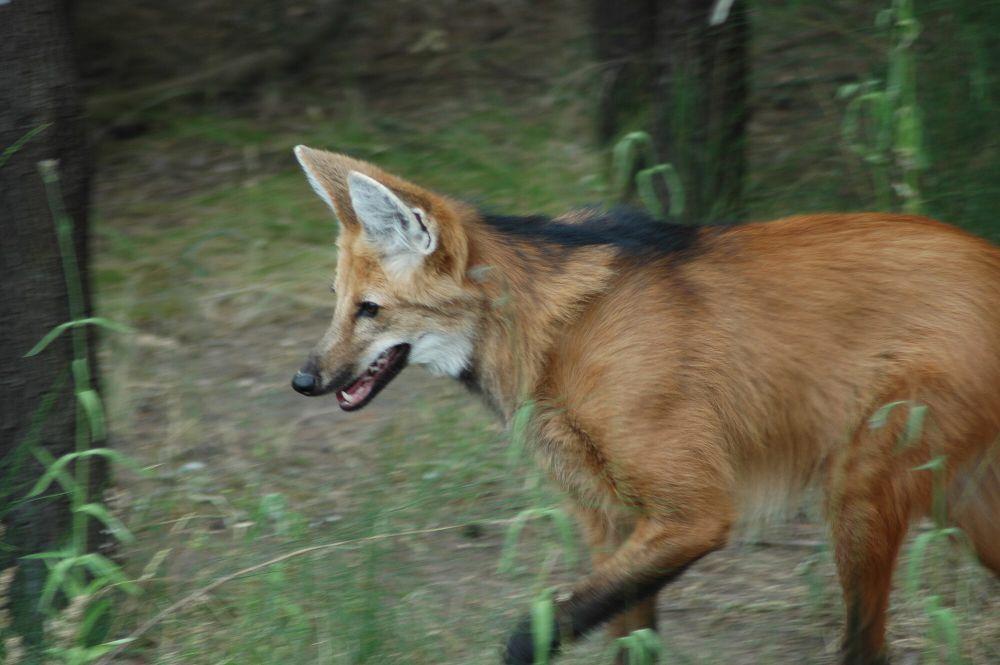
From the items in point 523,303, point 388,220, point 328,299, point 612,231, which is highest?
point 388,220

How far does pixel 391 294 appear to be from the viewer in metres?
2.96

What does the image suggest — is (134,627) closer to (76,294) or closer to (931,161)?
(76,294)

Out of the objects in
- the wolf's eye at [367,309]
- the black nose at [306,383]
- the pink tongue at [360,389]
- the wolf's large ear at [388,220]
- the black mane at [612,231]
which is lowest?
the pink tongue at [360,389]

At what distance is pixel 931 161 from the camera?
3.63 m

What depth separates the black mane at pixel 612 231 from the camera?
9.81ft

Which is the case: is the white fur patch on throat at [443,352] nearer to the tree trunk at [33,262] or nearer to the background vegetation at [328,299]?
the background vegetation at [328,299]

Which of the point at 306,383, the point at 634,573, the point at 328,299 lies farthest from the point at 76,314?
the point at 328,299

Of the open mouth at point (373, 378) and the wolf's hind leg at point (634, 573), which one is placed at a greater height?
the open mouth at point (373, 378)

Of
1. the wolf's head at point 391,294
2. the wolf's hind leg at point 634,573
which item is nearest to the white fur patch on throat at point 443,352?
the wolf's head at point 391,294

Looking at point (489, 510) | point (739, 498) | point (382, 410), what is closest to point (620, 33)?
point (382, 410)

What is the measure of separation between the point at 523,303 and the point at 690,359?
0.44 meters

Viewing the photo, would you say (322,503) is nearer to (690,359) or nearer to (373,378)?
(373,378)

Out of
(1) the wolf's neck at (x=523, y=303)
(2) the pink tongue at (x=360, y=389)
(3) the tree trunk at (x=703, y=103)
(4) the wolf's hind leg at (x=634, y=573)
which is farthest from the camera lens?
(3) the tree trunk at (x=703, y=103)

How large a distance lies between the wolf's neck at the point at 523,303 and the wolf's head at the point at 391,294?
54 mm
